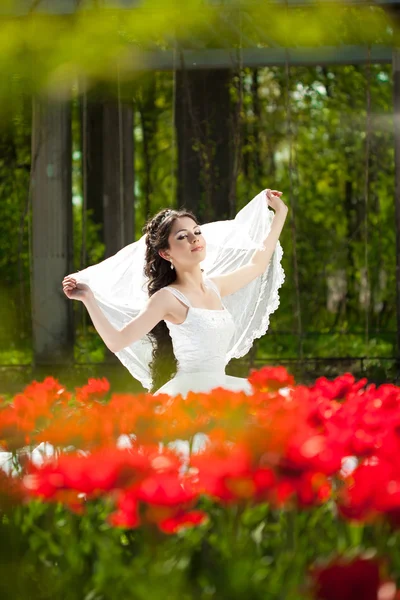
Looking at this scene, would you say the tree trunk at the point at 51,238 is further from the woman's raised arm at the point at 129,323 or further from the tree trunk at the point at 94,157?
the woman's raised arm at the point at 129,323

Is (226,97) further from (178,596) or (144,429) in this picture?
(178,596)

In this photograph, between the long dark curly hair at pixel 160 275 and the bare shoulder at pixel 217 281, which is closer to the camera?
the long dark curly hair at pixel 160 275

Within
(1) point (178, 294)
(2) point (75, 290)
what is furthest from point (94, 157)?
(2) point (75, 290)

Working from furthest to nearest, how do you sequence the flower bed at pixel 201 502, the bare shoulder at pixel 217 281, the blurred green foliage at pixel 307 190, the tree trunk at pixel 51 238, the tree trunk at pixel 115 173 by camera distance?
the blurred green foliage at pixel 307 190 → the tree trunk at pixel 115 173 → the tree trunk at pixel 51 238 → the bare shoulder at pixel 217 281 → the flower bed at pixel 201 502

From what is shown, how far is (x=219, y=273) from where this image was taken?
3.88 m

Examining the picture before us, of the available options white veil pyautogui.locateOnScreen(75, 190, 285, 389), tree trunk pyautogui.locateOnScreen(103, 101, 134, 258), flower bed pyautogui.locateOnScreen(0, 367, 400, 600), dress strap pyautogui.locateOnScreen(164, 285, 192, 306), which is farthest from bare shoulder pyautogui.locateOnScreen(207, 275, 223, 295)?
tree trunk pyautogui.locateOnScreen(103, 101, 134, 258)

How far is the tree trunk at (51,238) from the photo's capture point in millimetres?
5957

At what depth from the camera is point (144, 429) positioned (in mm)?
1548

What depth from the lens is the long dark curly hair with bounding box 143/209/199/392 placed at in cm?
345

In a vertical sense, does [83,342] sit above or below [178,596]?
below

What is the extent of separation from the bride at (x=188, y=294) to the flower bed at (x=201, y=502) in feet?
5.22

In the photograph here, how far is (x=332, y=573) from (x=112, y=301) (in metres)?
2.85

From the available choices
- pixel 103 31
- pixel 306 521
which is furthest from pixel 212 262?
pixel 103 31

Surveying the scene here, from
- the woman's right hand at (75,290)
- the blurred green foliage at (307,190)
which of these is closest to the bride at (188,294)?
the woman's right hand at (75,290)
